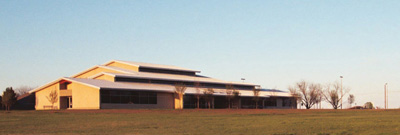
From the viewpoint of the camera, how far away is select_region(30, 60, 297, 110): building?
69.9m

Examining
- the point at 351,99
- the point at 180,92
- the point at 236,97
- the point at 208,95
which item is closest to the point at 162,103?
the point at 180,92

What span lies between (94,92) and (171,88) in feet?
42.8

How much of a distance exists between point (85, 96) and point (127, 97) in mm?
5871

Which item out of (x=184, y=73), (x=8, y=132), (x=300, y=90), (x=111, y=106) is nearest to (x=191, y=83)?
(x=184, y=73)

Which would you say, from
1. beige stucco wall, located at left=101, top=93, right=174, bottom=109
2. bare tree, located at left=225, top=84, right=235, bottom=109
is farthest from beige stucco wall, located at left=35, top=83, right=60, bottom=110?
bare tree, located at left=225, top=84, right=235, bottom=109

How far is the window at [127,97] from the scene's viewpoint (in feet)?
226

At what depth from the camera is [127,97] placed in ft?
233

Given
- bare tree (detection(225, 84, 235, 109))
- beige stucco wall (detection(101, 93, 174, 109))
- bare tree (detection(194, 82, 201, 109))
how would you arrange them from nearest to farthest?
1. beige stucco wall (detection(101, 93, 174, 109))
2. bare tree (detection(194, 82, 201, 109))
3. bare tree (detection(225, 84, 235, 109))

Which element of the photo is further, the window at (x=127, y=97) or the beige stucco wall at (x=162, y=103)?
the beige stucco wall at (x=162, y=103)

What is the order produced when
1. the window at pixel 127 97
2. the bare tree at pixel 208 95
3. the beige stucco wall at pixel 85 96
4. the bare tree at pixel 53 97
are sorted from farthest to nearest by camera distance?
the bare tree at pixel 208 95, the bare tree at pixel 53 97, the window at pixel 127 97, the beige stucco wall at pixel 85 96

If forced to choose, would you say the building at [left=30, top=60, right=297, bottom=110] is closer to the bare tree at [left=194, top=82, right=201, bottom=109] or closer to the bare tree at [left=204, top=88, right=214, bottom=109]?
the bare tree at [left=194, top=82, right=201, bottom=109]

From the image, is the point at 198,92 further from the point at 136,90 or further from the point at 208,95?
the point at 136,90

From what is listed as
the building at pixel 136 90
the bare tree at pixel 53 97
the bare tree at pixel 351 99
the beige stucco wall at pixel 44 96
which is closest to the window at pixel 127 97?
the building at pixel 136 90

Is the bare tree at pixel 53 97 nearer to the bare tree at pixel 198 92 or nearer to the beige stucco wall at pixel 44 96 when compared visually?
the beige stucco wall at pixel 44 96
